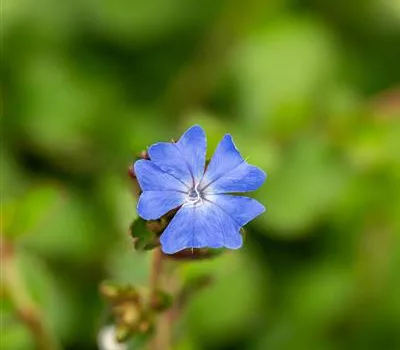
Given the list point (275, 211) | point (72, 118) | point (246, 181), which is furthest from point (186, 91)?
point (246, 181)

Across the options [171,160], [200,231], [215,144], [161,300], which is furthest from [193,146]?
[215,144]

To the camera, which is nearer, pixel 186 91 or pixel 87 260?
pixel 87 260

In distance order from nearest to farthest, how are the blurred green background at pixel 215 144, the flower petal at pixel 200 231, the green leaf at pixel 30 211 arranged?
the flower petal at pixel 200 231 < the green leaf at pixel 30 211 < the blurred green background at pixel 215 144

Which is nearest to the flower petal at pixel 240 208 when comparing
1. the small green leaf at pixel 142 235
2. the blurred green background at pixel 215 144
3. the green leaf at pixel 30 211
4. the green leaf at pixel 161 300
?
the small green leaf at pixel 142 235

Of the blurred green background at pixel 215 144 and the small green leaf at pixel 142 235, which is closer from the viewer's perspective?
the small green leaf at pixel 142 235

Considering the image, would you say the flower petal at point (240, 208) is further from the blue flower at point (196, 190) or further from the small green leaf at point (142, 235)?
the small green leaf at point (142, 235)

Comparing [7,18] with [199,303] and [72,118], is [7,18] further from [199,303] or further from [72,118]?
[199,303]
